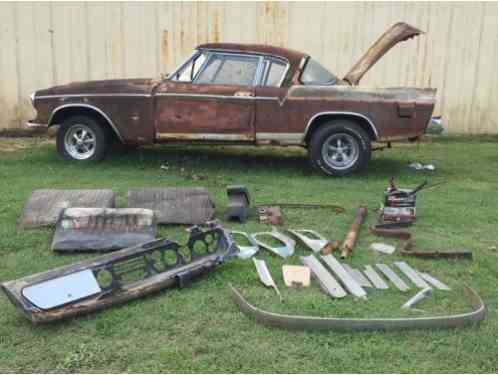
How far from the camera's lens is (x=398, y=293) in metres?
3.54

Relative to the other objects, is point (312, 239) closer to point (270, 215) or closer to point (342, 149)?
point (270, 215)

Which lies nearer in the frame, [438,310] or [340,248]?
[438,310]

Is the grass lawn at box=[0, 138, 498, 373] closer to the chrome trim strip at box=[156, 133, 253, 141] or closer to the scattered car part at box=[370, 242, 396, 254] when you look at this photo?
the scattered car part at box=[370, 242, 396, 254]

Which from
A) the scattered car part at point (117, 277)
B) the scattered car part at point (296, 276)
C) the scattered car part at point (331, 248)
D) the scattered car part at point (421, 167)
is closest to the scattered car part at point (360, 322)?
the scattered car part at point (296, 276)

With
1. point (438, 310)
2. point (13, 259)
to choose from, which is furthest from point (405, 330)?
point (13, 259)

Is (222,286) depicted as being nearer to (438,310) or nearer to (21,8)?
(438,310)

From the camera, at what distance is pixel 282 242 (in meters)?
4.39

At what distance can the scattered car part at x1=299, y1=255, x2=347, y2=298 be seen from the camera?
11.4ft

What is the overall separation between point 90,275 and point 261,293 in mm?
1039

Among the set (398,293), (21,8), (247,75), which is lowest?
(398,293)

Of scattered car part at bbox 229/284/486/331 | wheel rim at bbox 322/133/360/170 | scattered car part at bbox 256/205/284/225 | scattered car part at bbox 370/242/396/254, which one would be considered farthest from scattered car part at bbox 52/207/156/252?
wheel rim at bbox 322/133/360/170

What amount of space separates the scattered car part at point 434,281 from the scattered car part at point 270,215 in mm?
1444

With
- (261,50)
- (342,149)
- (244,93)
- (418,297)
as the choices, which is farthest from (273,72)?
(418,297)

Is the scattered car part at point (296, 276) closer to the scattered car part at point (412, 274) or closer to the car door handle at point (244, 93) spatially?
the scattered car part at point (412, 274)
